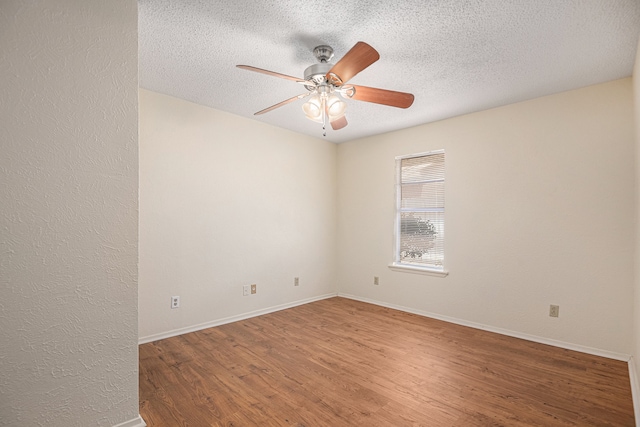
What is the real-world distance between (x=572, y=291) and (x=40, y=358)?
12.8 feet

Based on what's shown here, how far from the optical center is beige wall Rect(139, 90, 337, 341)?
3.08 meters

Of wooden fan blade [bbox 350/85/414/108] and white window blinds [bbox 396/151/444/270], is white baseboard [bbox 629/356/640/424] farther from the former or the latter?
wooden fan blade [bbox 350/85/414/108]

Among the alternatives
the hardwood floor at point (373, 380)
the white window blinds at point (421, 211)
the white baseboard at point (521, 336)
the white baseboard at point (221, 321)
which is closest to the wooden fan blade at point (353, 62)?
the hardwood floor at point (373, 380)

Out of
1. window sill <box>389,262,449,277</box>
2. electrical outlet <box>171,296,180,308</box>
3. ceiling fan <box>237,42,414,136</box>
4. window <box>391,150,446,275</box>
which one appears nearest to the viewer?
ceiling fan <box>237,42,414,136</box>

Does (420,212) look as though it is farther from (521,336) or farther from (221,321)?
(221,321)

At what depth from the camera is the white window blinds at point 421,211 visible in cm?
391

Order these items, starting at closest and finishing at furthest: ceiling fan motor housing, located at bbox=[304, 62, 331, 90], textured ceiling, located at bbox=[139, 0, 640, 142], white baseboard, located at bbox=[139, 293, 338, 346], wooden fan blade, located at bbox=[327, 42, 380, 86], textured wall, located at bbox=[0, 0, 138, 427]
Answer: textured wall, located at bbox=[0, 0, 138, 427] < wooden fan blade, located at bbox=[327, 42, 380, 86] < textured ceiling, located at bbox=[139, 0, 640, 142] < ceiling fan motor housing, located at bbox=[304, 62, 331, 90] < white baseboard, located at bbox=[139, 293, 338, 346]

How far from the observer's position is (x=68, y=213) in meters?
1.61

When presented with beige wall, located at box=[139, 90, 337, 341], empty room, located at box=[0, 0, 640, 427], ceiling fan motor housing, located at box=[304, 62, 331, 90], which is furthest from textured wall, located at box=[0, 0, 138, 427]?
beige wall, located at box=[139, 90, 337, 341]

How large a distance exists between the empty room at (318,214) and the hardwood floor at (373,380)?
0.07 ft

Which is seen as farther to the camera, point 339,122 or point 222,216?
point 222,216

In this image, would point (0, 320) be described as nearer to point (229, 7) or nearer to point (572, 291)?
point (229, 7)

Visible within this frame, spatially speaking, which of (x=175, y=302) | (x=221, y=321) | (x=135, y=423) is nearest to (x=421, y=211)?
(x=221, y=321)

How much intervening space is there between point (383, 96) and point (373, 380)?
2025 millimetres
